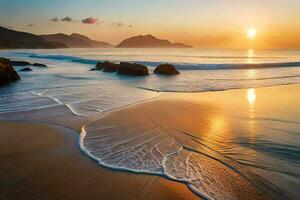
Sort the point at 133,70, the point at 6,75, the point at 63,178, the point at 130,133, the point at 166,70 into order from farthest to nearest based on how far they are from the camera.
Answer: the point at 166,70
the point at 133,70
the point at 6,75
the point at 130,133
the point at 63,178

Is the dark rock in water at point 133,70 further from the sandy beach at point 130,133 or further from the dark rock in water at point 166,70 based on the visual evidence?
the sandy beach at point 130,133

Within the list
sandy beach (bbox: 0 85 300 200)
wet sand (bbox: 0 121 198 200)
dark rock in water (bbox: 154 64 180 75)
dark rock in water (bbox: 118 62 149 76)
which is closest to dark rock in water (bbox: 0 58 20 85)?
dark rock in water (bbox: 118 62 149 76)

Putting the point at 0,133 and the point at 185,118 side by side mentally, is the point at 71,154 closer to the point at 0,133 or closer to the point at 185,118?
the point at 0,133

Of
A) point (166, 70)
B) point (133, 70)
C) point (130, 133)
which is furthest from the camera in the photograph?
point (166, 70)

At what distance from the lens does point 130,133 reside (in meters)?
5.96

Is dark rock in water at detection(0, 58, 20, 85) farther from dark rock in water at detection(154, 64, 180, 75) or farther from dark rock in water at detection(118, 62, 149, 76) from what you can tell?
dark rock in water at detection(154, 64, 180, 75)

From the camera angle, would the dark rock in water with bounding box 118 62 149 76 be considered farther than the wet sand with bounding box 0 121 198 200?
Yes

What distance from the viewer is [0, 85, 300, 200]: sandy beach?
3574 mm

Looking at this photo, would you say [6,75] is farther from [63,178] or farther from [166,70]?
[63,178]

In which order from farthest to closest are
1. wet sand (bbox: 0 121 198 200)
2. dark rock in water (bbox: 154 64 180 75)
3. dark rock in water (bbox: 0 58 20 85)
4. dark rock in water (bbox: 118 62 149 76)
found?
1. dark rock in water (bbox: 154 64 180 75)
2. dark rock in water (bbox: 118 62 149 76)
3. dark rock in water (bbox: 0 58 20 85)
4. wet sand (bbox: 0 121 198 200)

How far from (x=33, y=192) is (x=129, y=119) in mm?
3806

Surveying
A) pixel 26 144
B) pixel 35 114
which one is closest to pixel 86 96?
pixel 35 114

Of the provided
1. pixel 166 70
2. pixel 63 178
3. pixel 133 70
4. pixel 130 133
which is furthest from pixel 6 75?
pixel 63 178

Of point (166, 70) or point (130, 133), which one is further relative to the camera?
point (166, 70)
